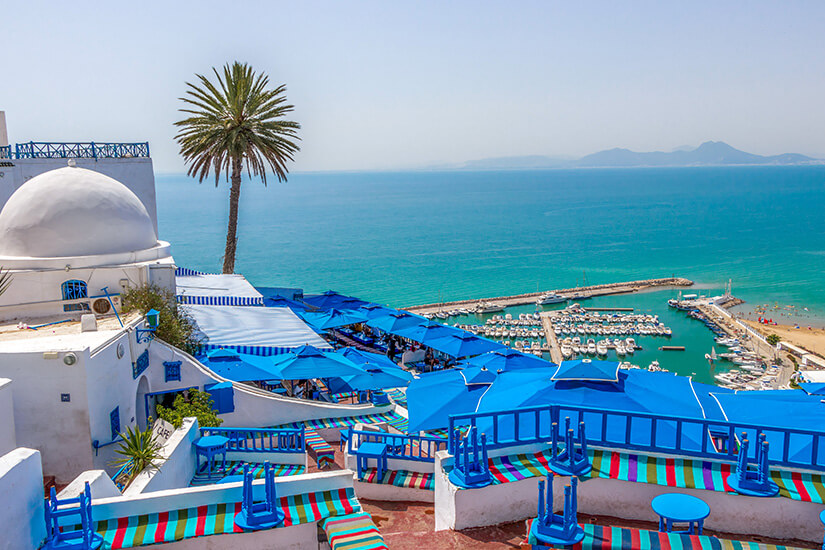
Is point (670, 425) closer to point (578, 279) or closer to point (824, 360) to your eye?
point (824, 360)

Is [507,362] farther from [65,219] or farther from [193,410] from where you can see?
[65,219]

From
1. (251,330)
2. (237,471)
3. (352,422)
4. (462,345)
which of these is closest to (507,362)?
(462,345)

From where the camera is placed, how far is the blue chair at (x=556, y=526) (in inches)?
276

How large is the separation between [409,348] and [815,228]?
5705 inches

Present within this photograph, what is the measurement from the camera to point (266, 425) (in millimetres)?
17500

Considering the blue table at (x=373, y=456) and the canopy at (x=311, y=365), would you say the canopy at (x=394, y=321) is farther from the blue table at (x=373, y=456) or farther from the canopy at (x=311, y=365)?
the blue table at (x=373, y=456)

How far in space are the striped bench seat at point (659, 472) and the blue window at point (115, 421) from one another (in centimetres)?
808

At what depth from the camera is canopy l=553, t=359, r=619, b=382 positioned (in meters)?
11.5

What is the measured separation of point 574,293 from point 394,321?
151 ft

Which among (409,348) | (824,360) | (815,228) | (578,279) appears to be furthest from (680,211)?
(409,348)

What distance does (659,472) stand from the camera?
8750 mm

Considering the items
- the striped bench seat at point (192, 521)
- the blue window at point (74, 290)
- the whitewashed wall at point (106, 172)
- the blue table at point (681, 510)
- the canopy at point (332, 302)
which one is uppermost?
the whitewashed wall at point (106, 172)

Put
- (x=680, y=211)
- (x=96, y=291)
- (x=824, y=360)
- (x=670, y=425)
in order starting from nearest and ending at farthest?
(x=670, y=425) < (x=96, y=291) < (x=824, y=360) < (x=680, y=211)

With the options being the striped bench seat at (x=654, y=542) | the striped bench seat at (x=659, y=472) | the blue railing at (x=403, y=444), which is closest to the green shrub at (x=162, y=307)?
the blue railing at (x=403, y=444)
